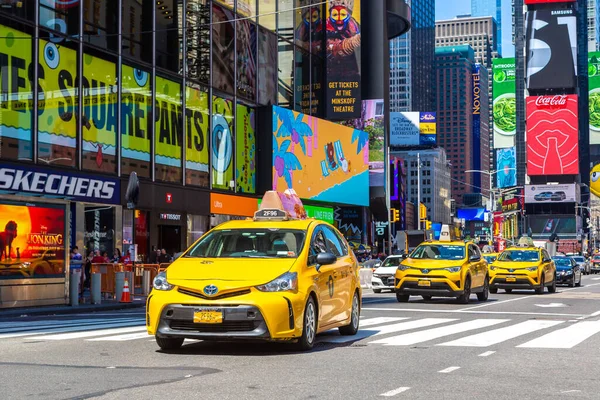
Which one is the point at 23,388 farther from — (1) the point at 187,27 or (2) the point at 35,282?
(1) the point at 187,27

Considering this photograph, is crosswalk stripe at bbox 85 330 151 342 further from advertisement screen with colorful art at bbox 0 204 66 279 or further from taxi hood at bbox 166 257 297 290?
advertisement screen with colorful art at bbox 0 204 66 279

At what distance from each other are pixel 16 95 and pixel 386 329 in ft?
62.1

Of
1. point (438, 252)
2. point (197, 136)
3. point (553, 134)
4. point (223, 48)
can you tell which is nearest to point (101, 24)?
point (197, 136)

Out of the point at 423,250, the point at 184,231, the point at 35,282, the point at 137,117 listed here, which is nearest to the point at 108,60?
the point at 137,117

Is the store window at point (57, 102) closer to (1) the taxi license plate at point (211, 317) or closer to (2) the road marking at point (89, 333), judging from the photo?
(2) the road marking at point (89, 333)

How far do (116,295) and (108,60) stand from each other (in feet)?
39.6

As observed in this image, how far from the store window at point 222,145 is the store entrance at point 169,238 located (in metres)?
3.40

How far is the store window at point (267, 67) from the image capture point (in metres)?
48.7

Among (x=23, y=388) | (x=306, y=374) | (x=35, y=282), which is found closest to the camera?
(x=23, y=388)

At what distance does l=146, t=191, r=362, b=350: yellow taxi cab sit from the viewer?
430 inches

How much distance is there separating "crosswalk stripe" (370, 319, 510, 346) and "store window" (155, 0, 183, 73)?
24.9 metres

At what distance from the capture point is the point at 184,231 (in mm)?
42156

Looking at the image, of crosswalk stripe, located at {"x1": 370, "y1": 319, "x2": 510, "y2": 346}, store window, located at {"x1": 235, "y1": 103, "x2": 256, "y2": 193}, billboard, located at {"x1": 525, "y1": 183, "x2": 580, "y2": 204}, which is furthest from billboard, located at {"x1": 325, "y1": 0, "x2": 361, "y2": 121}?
billboard, located at {"x1": 525, "y1": 183, "x2": 580, "y2": 204}

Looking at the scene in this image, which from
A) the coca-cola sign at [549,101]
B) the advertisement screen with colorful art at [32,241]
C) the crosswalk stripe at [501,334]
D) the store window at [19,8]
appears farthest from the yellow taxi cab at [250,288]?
the coca-cola sign at [549,101]
